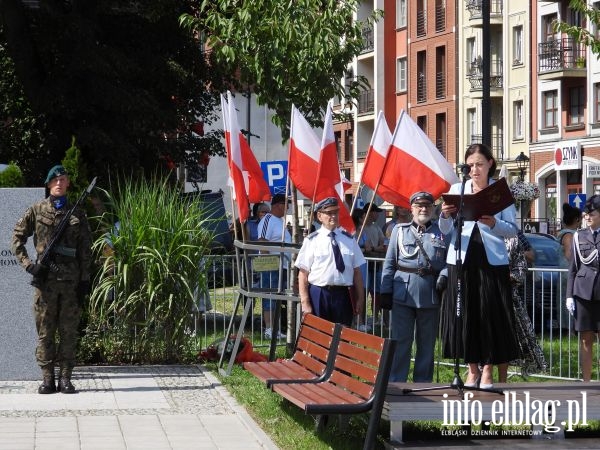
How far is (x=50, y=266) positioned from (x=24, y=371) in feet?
4.66

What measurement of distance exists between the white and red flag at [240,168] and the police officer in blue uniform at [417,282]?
208 cm

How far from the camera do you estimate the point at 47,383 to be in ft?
40.1

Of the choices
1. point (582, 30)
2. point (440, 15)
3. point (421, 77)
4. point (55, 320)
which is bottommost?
point (55, 320)

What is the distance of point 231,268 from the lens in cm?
1529

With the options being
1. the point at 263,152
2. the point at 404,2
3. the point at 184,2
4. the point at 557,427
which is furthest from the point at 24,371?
the point at 404,2

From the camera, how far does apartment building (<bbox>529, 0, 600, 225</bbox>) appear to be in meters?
56.1

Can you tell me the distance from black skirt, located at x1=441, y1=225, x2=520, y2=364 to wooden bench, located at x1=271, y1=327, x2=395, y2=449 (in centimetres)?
91

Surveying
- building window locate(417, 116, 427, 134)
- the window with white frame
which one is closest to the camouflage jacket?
the window with white frame

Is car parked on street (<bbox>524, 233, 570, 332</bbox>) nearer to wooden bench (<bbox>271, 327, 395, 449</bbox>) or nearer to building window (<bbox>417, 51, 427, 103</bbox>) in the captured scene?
wooden bench (<bbox>271, 327, 395, 449</bbox>)

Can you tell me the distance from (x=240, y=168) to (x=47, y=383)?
9.50ft

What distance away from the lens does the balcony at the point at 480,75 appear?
209 feet

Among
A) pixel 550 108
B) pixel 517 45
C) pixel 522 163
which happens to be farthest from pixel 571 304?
pixel 517 45

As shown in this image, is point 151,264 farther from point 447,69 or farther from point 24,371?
point 447,69

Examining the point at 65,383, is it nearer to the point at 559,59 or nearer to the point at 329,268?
the point at 329,268
